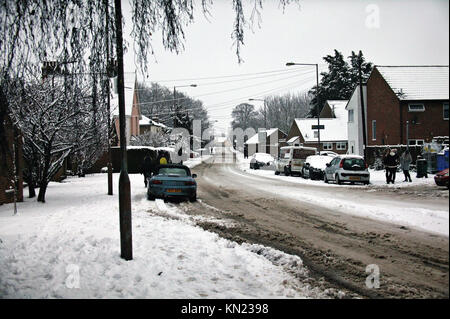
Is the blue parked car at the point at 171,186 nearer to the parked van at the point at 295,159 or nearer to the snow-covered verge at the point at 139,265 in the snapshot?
the snow-covered verge at the point at 139,265

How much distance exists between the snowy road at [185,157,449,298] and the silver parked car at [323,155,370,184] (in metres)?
7.64

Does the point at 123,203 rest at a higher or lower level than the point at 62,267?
higher

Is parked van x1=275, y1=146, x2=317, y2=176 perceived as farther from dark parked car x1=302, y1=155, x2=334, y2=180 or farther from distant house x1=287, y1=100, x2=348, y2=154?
distant house x1=287, y1=100, x2=348, y2=154

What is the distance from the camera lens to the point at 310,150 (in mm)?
27625

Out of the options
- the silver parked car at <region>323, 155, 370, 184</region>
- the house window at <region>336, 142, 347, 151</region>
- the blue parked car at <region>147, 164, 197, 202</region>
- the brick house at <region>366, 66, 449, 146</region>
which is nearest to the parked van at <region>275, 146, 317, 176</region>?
the house window at <region>336, 142, 347, 151</region>

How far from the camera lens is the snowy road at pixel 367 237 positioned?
2.62 m

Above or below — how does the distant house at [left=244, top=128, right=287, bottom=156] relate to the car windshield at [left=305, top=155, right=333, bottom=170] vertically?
above

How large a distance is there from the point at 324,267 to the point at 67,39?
4487 millimetres

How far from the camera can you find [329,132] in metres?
33.8

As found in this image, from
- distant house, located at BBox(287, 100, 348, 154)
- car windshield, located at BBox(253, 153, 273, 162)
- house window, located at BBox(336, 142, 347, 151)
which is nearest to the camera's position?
distant house, located at BBox(287, 100, 348, 154)

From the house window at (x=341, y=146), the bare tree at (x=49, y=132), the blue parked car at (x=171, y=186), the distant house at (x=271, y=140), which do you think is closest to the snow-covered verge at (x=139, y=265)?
the blue parked car at (x=171, y=186)

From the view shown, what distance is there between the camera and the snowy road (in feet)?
8.61

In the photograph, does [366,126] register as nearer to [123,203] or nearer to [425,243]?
[123,203]
